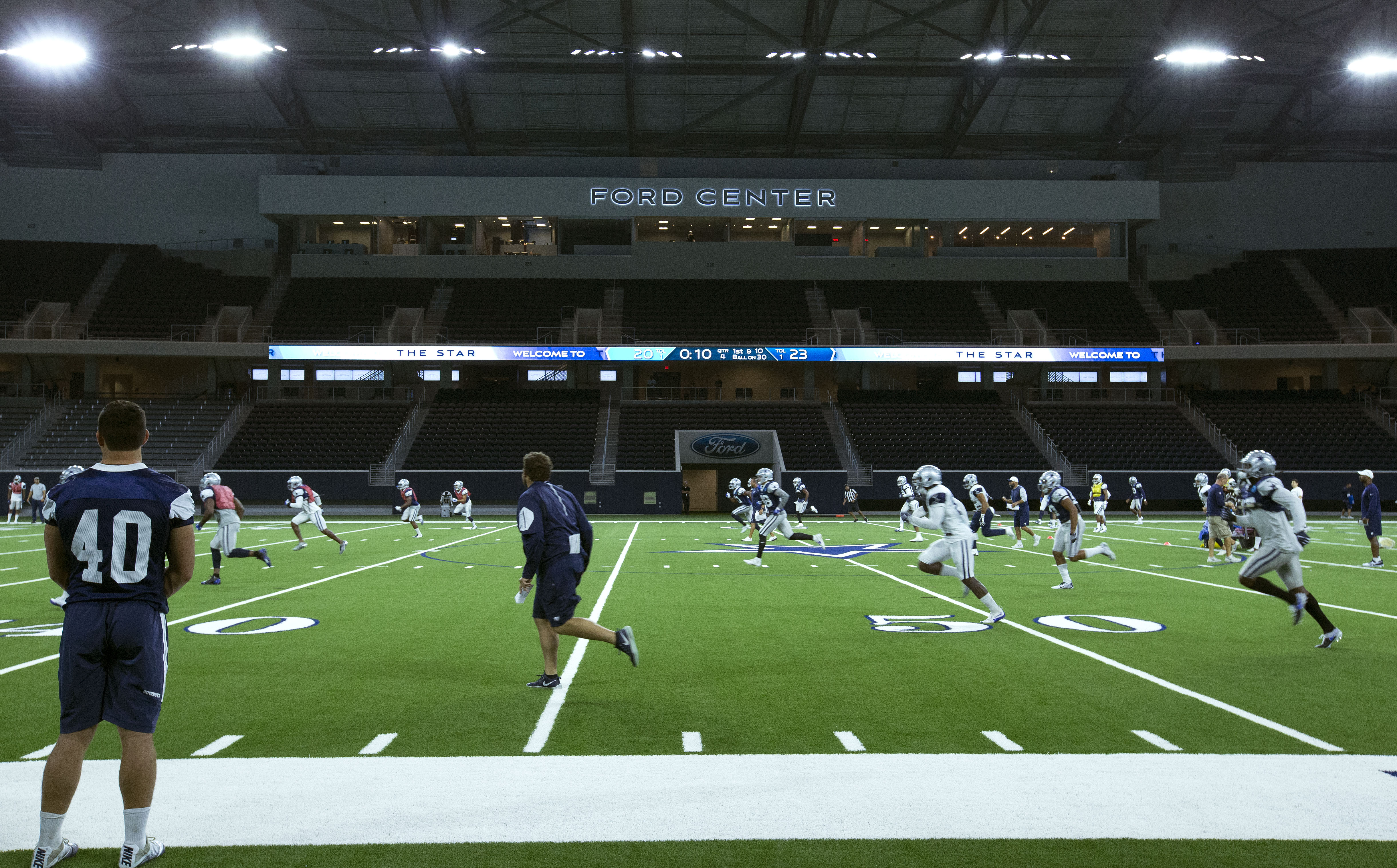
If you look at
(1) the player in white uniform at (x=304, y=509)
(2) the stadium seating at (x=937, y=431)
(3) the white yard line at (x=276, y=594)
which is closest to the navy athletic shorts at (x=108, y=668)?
(3) the white yard line at (x=276, y=594)

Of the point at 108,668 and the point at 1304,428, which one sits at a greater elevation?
the point at 1304,428

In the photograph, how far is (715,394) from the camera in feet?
161

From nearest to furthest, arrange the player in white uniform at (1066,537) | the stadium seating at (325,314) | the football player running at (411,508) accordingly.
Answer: the player in white uniform at (1066,537), the football player running at (411,508), the stadium seating at (325,314)

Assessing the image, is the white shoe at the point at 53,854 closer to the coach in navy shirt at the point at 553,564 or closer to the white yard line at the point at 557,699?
the white yard line at the point at 557,699

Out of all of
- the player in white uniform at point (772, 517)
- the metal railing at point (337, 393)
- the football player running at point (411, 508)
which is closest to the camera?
the player in white uniform at point (772, 517)

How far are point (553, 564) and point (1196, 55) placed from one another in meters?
39.9

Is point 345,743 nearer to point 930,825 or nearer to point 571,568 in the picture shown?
point 571,568

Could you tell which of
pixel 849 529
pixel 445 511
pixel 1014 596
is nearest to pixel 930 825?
pixel 1014 596

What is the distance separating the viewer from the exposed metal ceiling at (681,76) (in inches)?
1524

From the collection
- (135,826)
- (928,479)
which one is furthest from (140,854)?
A: (928,479)

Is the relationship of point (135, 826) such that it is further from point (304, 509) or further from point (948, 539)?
point (304, 509)

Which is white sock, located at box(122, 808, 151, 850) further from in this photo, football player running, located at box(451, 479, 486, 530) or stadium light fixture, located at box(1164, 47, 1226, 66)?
stadium light fixture, located at box(1164, 47, 1226, 66)

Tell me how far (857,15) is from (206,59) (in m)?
28.1

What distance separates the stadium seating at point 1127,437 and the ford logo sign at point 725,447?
45.5ft
